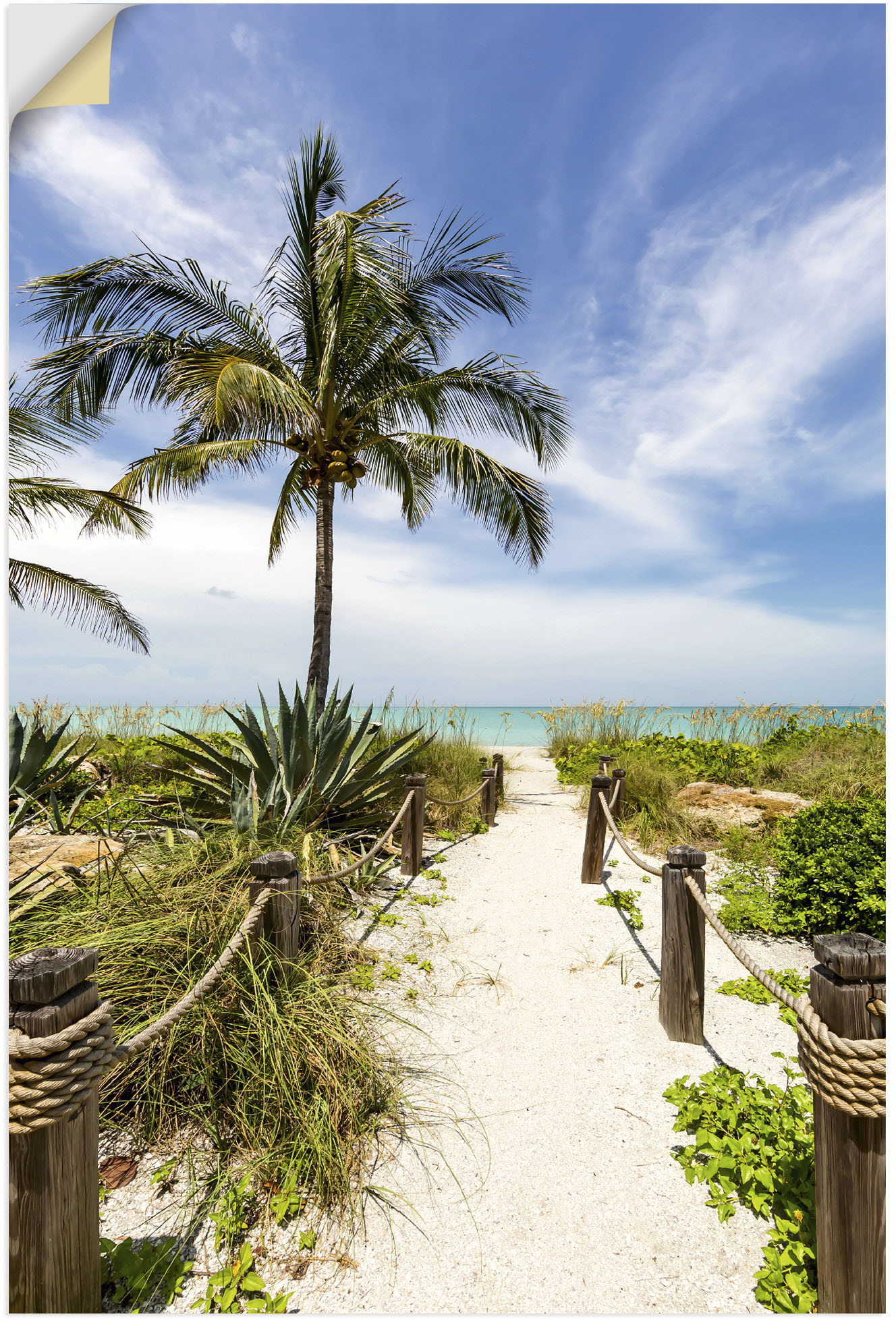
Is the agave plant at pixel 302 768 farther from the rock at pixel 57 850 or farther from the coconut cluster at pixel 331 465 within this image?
the coconut cluster at pixel 331 465

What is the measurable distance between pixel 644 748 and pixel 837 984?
8.45 m

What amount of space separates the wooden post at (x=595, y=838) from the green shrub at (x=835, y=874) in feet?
4.25

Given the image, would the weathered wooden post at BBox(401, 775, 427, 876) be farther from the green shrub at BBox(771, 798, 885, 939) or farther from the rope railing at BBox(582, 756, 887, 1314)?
the rope railing at BBox(582, 756, 887, 1314)

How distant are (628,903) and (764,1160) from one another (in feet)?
8.46

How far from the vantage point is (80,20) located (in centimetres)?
145

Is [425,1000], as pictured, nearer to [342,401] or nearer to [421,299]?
[342,401]

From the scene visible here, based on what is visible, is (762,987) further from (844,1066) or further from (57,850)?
(57,850)

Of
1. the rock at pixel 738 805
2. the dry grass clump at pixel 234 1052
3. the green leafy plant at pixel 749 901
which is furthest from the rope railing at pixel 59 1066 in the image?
the rock at pixel 738 805

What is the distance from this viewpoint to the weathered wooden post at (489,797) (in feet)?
23.5

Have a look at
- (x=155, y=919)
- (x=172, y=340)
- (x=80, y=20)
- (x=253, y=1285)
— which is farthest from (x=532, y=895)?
(x=172, y=340)

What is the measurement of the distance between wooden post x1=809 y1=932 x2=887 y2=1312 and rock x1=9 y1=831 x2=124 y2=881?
12.1 ft

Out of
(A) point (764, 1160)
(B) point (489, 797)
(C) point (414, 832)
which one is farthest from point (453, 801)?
(A) point (764, 1160)

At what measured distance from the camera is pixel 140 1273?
163cm

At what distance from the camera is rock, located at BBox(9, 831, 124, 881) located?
3.75 m
